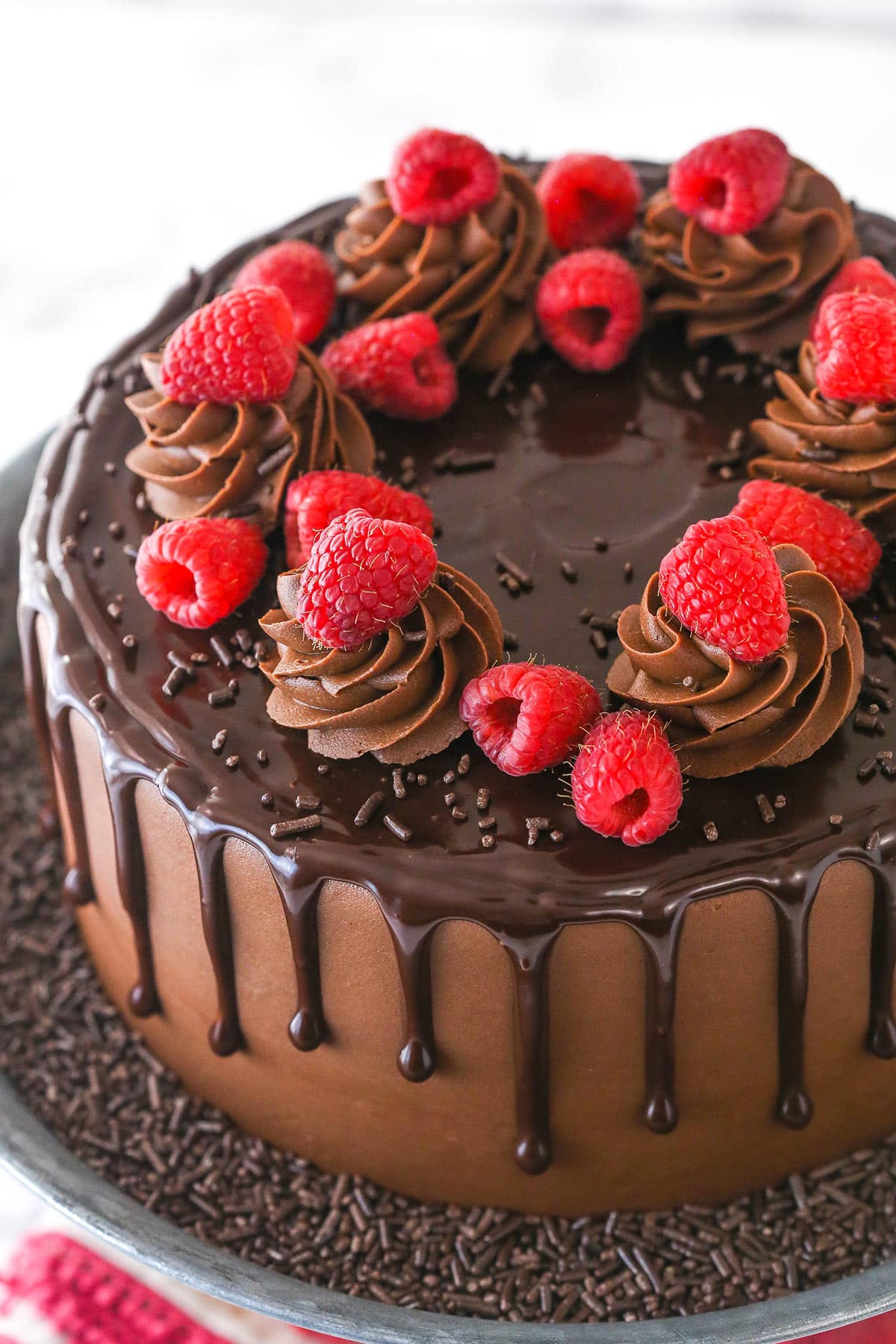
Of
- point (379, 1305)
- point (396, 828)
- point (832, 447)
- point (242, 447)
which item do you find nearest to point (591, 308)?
point (832, 447)

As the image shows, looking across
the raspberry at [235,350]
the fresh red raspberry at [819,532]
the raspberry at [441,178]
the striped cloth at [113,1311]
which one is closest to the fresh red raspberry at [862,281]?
the fresh red raspberry at [819,532]

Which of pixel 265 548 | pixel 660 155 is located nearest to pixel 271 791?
pixel 265 548

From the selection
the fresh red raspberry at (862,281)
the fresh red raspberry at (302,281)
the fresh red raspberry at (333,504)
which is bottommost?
the fresh red raspberry at (333,504)

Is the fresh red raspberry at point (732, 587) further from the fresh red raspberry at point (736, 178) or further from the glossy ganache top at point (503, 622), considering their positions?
the fresh red raspberry at point (736, 178)

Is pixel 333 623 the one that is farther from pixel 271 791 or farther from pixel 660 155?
pixel 660 155

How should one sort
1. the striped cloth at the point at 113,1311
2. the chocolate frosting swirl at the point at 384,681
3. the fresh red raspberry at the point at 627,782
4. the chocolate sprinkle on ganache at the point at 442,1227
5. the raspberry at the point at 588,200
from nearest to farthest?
the fresh red raspberry at the point at 627,782 → the chocolate frosting swirl at the point at 384,681 → the chocolate sprinkle on ganache at the point at 442,1227 → the striped cloth at the point at 113,1311 → the raspberry at the point at 588,200

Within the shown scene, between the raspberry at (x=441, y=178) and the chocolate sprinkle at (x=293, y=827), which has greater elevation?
the raspberry at (x=441, y=178)

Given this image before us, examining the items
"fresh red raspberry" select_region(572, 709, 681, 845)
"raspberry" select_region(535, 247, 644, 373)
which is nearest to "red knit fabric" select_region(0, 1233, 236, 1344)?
"fresh red raspberry" select_region(572, 709, 681, 845)
